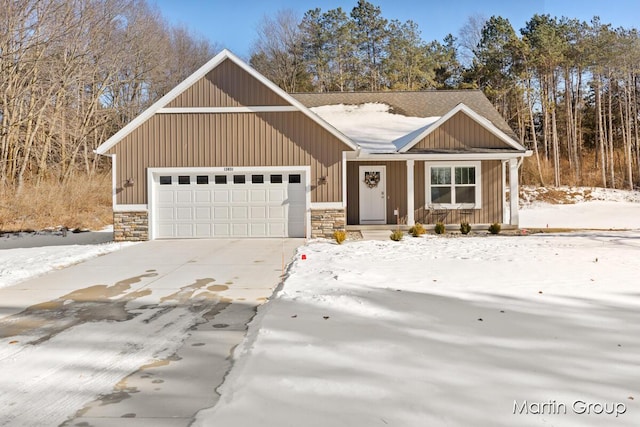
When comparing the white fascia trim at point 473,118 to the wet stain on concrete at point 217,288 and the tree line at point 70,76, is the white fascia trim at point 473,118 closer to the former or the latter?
the wet stain on concrete at point 217,288

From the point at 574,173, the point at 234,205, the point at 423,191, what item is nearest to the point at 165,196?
the point at 234,205

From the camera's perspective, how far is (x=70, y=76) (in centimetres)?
2512

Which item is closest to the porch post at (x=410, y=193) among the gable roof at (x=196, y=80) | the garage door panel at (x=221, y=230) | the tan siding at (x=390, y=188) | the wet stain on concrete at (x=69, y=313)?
the tan siding at (x=390, y=188)

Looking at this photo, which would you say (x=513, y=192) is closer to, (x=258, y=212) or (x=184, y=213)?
(x=258, y=212)

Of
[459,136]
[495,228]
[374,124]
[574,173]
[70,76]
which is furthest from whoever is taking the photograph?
[574,173]

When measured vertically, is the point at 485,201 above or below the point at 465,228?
above

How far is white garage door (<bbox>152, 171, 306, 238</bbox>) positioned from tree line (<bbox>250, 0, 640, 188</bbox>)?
75.7 ft

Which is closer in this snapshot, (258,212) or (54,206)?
(258,212)

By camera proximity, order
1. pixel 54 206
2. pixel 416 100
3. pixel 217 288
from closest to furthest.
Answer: pixel 217 288 → pixel 416 100 → pixel 54 206

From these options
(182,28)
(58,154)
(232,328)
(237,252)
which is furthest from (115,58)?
(232,328)

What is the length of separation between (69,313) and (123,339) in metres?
1.55

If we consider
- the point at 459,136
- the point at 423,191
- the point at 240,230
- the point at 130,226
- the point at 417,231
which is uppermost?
the point at 459,136

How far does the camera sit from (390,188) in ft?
53.1

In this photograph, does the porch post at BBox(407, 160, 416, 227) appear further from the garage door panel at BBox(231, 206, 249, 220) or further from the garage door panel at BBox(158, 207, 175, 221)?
the garage door panel at BBox(158, 207, 175, 221)
